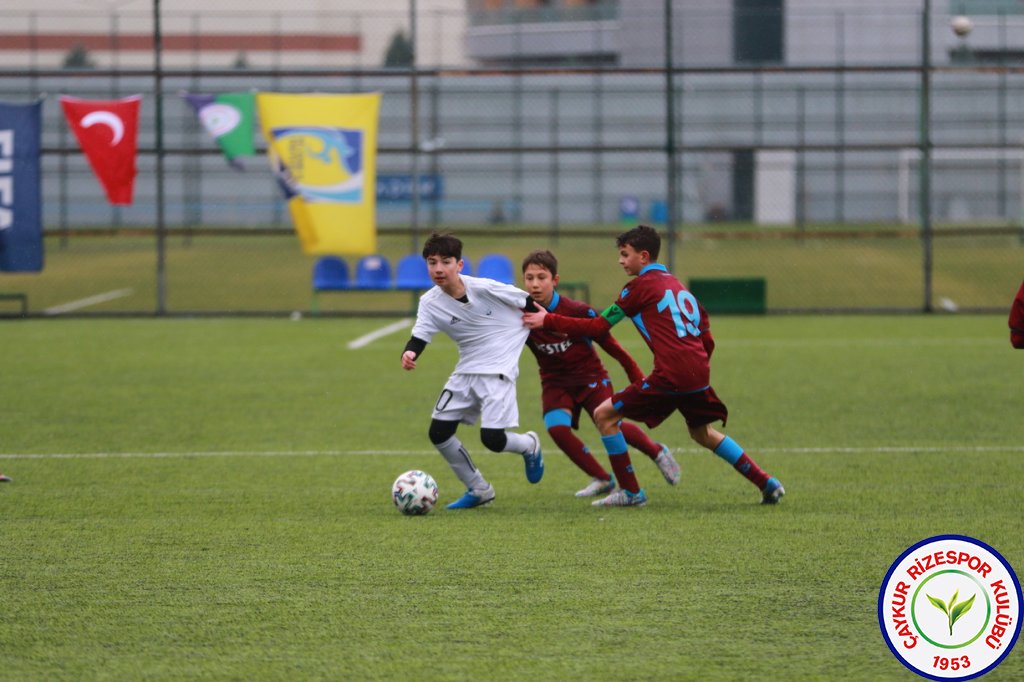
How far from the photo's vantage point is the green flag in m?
20.0

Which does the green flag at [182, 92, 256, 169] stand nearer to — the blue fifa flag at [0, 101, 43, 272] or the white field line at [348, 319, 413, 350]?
the blue fifa flag at [0, 101, 43, 272]

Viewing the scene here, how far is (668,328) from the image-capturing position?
7414 millimetres

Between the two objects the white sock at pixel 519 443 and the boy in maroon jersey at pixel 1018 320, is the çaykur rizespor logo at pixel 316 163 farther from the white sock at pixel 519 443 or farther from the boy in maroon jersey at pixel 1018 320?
the boy in maroon jersey at pixel 1018 320

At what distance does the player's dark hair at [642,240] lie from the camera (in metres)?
7.41

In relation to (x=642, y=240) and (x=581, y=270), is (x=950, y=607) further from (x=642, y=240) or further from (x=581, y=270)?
(x=581, y=270)

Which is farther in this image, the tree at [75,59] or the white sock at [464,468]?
the tree at [75,59]

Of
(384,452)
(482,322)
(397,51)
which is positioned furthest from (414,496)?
(397,51)

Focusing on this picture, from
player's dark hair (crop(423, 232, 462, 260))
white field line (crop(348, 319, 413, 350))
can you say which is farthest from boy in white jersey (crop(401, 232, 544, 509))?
white field line (crop(348, 319, 413, 350))

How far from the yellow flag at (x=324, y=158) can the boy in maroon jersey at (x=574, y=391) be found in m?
12.2

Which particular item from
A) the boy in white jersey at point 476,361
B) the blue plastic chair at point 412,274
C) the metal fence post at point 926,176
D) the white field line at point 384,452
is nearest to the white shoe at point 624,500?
the boy in white jersey at point 476,361

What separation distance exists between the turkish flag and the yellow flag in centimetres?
189

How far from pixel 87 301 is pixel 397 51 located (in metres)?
18.0

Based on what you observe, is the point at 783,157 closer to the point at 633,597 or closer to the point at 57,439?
the point at 57,439

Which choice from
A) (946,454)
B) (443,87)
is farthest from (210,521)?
(443,87)
